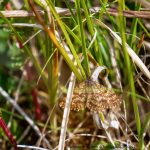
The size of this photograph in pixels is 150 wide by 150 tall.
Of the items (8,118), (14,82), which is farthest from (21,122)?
(14,82)

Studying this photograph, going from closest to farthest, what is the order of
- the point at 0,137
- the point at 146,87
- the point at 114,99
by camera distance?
the point at 114,99 → the point at 0,137 → the point at 146,87

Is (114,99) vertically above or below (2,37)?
below

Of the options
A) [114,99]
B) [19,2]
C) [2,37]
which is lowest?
[114,99]

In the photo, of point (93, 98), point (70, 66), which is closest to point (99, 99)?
point (93, 98)

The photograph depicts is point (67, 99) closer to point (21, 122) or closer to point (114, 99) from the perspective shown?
point (114, 99)

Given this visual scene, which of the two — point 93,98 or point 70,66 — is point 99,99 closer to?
point 93,98
